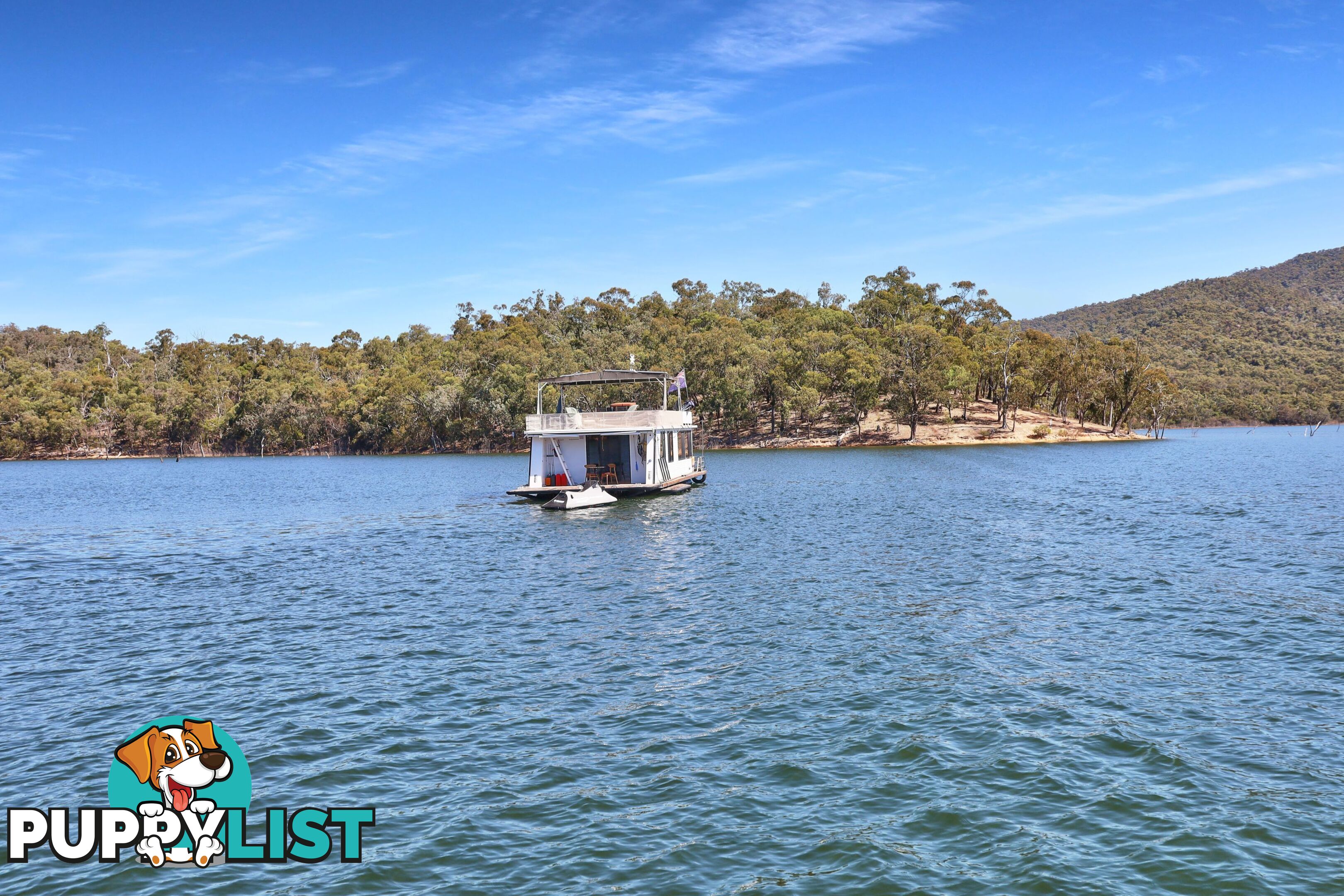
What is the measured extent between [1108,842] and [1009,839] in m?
1.03

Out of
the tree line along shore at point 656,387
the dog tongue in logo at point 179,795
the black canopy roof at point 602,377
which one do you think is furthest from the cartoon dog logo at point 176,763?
the tree line along shore at point 656,387

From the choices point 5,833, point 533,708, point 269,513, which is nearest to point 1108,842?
point 533,708

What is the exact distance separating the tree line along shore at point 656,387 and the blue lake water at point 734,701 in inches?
3292

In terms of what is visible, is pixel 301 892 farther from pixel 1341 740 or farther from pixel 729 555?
pixel 729 555

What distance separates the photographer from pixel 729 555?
2972 cm

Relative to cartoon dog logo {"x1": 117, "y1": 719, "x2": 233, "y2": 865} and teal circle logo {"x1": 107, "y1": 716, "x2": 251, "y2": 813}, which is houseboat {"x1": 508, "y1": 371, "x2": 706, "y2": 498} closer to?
teal circle logo {"x1": 107, "y1": 716, "x2": 251, "y2": 813}

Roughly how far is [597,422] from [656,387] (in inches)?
2532

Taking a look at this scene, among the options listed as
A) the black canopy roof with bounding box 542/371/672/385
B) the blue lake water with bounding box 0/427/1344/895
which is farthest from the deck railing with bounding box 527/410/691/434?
the blue lake water with bounding box 0/427/1344/895

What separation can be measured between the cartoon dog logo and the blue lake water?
1187 mm

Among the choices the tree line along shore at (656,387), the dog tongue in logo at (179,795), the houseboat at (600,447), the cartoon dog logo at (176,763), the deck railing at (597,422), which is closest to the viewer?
the cartoon dog logo at (176,763)

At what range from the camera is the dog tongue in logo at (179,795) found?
332 inches

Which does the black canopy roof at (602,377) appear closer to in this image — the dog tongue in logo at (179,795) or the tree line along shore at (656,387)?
the dog tongue in logo at (179,795)
